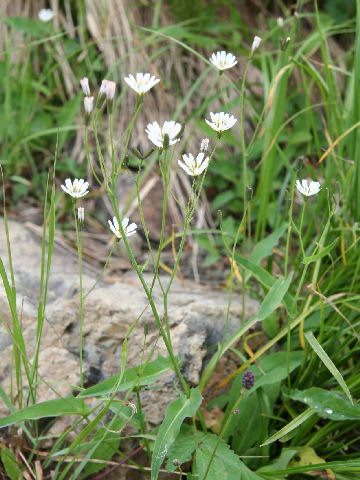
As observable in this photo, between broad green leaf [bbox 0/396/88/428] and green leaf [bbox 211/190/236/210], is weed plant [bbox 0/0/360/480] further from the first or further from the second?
green leaf [bbox 211/190/236/210]

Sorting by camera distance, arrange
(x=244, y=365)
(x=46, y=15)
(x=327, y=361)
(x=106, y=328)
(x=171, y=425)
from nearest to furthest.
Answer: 1. (x=171, y=425)
2. (x=327, y=361)
3. (x=244, y=365)
4. (x=106, y=328)
5. (x=46, y=15)

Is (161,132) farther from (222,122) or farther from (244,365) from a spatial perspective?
(244,365)

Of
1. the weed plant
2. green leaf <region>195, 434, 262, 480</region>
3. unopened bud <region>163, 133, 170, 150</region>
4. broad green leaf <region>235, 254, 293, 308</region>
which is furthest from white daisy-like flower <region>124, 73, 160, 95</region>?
green leaf <region>195, 434, 262, 480</region>

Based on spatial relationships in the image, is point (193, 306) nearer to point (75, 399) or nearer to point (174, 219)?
point (75, 399)

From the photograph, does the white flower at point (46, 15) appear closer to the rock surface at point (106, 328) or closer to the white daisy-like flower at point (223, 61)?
the rock surface at point (106, 328)

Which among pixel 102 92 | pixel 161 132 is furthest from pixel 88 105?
pixel 161 132

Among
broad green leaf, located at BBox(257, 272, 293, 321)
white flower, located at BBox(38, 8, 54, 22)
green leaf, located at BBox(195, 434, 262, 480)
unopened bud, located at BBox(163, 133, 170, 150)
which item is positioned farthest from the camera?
white flower, located at BBox(38, 8, 54, 22)

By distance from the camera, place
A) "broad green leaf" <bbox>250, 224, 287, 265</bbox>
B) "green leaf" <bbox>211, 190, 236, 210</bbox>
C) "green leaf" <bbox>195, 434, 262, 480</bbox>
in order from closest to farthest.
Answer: "green leaf" <bbox>195, 434, 262, 480</bbox>, "broad green leaf" <bbox>250, 224, 287, 265</bbox>, "green leaf" <bbox>211, 190, 236, 210</bbox>
